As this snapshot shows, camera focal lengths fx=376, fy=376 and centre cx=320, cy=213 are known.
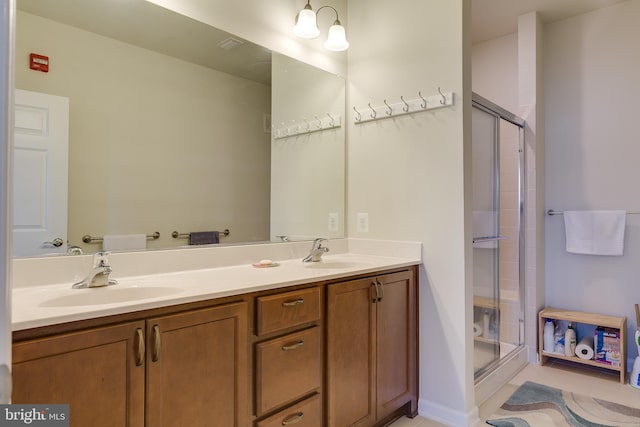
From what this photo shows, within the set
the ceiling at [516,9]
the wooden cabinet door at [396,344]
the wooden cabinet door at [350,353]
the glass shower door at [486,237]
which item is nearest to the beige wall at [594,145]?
the ceiling at [516,9]

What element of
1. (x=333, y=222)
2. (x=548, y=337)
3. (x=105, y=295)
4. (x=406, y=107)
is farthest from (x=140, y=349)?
(x=548, y=337)

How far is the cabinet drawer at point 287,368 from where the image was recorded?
53.4 inches

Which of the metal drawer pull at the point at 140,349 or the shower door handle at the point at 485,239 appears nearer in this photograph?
the metal drawer pull at the point at 140,349

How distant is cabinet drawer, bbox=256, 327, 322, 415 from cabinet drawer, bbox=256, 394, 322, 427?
0.04 m

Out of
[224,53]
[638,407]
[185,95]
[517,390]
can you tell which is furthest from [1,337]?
[638,407]

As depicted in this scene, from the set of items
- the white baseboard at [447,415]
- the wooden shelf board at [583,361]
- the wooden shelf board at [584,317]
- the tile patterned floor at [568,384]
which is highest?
the wooden shelf board at [584,317]

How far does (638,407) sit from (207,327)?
99.4 inches

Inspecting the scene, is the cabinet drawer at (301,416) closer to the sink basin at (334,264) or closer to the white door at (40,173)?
the sink basin at (334,264)

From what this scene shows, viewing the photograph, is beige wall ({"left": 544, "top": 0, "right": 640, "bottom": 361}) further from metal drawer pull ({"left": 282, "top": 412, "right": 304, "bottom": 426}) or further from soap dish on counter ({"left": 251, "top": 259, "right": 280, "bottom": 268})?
metal drawer pull ({"left": 282, "top": 412, "right": 304, "bottom": 426})

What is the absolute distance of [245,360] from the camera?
51.5 inches

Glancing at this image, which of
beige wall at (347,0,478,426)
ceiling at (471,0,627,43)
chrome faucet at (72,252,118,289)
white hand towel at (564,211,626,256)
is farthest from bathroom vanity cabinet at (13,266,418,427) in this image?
ceiling at (471,0,627,43)

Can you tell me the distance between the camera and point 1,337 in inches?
19.7

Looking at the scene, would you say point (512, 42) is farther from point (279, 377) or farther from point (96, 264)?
point (96, 264)

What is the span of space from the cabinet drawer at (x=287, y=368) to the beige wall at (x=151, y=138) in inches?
26.5
